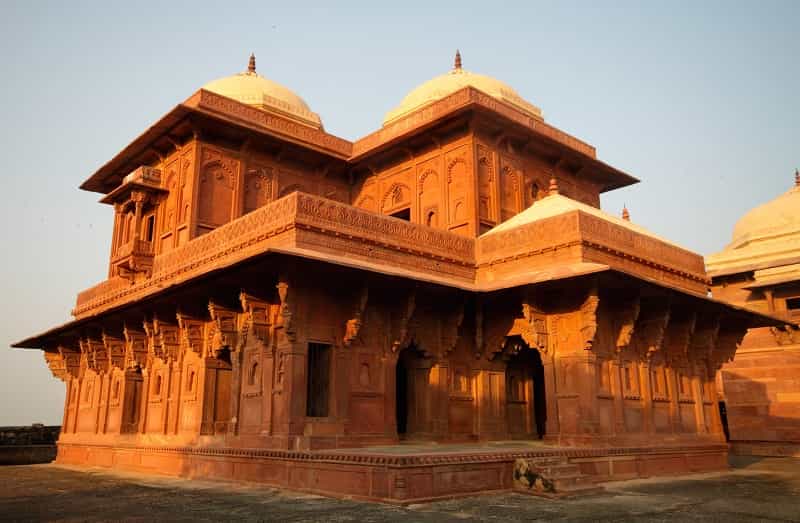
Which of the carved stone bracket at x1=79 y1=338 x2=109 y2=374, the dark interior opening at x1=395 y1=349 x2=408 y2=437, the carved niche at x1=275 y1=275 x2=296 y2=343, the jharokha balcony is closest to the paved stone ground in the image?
the carved niche at x1=275 y1=275 x2=296 y2=343

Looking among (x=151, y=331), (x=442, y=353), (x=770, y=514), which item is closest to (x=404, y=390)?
(x=442, y=353)

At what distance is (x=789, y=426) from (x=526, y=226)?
38.9 ft

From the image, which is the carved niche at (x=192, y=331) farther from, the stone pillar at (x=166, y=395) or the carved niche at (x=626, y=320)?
the carved niche at (x=626, y=320)

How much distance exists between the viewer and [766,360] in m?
20.9

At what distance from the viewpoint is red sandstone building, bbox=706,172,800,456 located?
20.2 metres

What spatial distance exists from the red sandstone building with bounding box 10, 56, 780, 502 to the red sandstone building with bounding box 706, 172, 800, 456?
524 centimetres

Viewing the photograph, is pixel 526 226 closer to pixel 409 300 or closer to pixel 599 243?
pixel 599 243

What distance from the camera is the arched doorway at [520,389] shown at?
14.7 metres

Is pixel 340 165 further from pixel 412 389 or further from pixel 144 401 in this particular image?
pixel 412 389

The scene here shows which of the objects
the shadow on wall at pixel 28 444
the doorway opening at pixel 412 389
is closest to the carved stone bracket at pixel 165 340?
the doorway opening at pixel 412 389

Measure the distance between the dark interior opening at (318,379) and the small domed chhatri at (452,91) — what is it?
1002 centimetres

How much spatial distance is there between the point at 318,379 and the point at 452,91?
36.2 ft

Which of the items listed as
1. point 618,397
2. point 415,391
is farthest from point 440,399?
point 618,397

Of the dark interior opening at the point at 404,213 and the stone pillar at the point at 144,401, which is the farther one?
the dark interior opening at the point at 404,213
